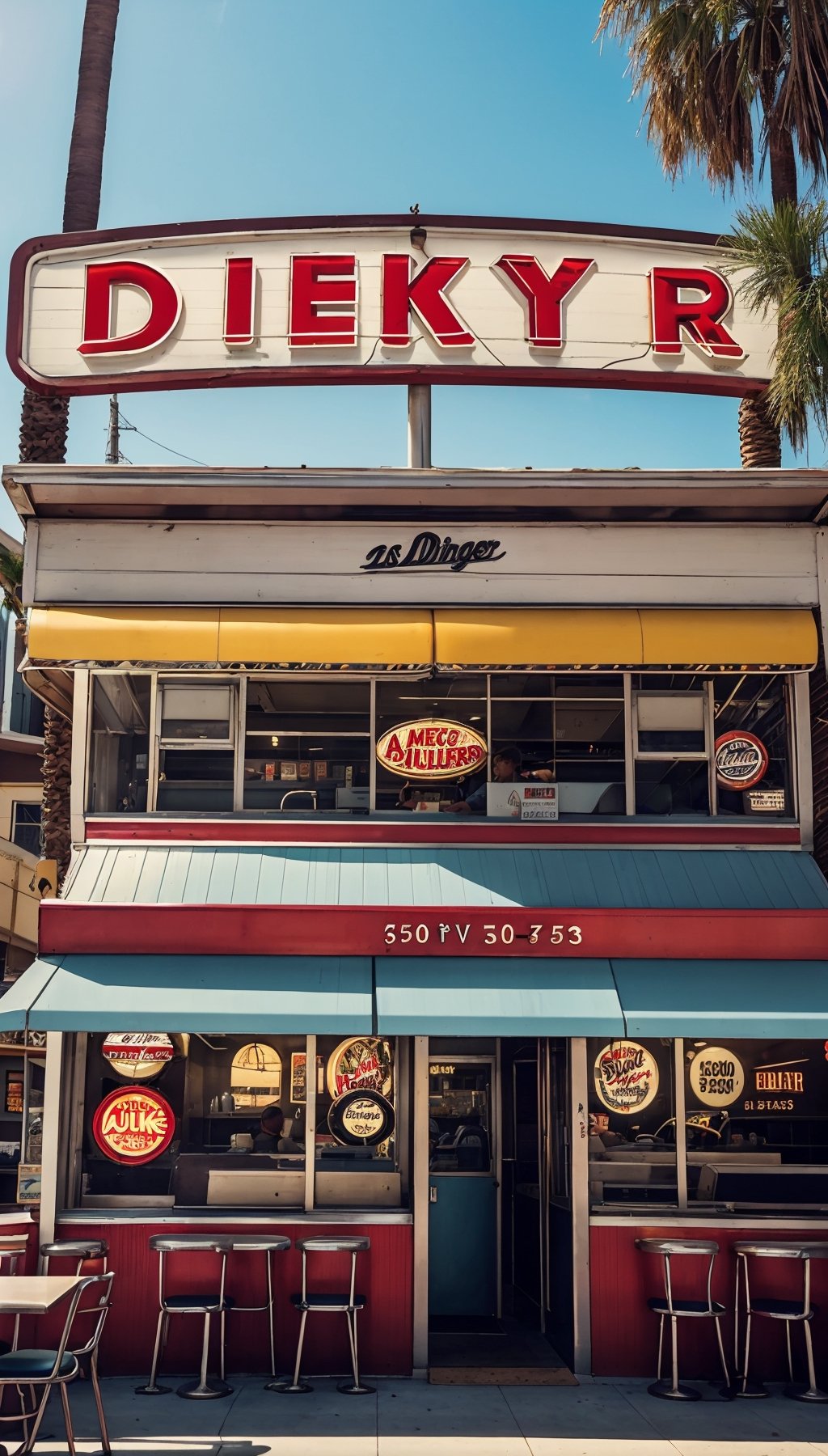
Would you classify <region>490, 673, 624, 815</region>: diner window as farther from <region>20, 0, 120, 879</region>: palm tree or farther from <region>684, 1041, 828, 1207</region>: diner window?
<region>20, 0, 120, 879</region>: palm tree

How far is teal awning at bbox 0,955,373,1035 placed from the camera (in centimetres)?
957

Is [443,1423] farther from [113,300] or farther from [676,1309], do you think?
[113,300]

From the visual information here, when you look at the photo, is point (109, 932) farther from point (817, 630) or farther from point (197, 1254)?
point (817, 630)

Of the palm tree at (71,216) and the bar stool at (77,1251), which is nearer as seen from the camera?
the bar stool at (77,1251)

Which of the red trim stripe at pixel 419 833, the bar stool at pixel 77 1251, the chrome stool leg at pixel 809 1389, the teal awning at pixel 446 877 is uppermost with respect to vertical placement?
the red trim stripe at pixel 419 833

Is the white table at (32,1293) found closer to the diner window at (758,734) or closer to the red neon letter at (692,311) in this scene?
the diner window at (758,734)

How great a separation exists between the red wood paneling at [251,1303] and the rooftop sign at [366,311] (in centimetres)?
738

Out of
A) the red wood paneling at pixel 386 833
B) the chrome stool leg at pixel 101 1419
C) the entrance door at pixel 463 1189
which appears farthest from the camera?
the entrance door at pixel 463 1189

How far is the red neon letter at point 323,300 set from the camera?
11.8m

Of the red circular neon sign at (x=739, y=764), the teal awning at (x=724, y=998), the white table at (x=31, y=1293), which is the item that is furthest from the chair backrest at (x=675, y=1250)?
the white table at (x=31, y=1293)

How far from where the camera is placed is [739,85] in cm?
1405

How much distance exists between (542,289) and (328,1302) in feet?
28.8

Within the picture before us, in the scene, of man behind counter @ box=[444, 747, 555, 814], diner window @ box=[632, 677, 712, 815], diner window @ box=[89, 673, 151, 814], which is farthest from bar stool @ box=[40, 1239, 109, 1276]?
diner window @ box=[632, 677, 712, 815]

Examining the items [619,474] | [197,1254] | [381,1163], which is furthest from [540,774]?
[197,1254]
